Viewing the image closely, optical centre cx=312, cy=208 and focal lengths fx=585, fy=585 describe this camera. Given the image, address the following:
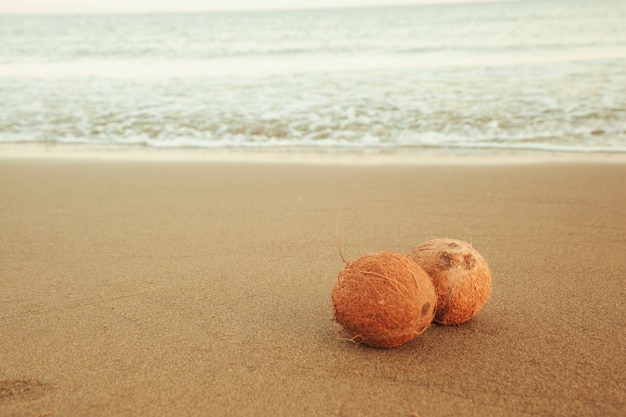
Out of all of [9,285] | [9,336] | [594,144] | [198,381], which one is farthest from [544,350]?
[594,144]

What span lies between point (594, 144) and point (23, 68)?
18.6 metres

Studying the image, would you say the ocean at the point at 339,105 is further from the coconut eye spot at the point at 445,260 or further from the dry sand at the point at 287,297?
the coconut eye spot at the point at 445,260

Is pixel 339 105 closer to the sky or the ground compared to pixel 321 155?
closer to the sky

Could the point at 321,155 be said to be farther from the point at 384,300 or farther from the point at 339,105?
the point at 384,300

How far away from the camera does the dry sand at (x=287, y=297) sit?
2.36 m

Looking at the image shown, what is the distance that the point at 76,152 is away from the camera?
7.96 m

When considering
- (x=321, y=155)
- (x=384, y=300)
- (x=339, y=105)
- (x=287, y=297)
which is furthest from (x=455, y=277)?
(x=339, y=105)

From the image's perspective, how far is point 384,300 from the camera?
2453mm

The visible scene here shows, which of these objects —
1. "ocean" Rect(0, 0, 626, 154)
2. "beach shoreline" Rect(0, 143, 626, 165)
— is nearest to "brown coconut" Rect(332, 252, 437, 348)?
"beach shoreline" Rect(0, 143, 626, 165)

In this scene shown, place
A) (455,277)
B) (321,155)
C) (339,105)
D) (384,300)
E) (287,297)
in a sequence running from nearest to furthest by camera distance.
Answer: (384,300)
(455,277)
(287,297)
(321,155)
(339,105)

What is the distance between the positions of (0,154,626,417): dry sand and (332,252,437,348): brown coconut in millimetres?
150

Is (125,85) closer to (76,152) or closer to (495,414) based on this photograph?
(76,152)

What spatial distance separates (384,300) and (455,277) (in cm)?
43

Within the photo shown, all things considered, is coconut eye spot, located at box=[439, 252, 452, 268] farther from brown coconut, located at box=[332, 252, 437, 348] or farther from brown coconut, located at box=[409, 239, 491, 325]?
brown coconut, located at box=[332, 252, 437, 348]
